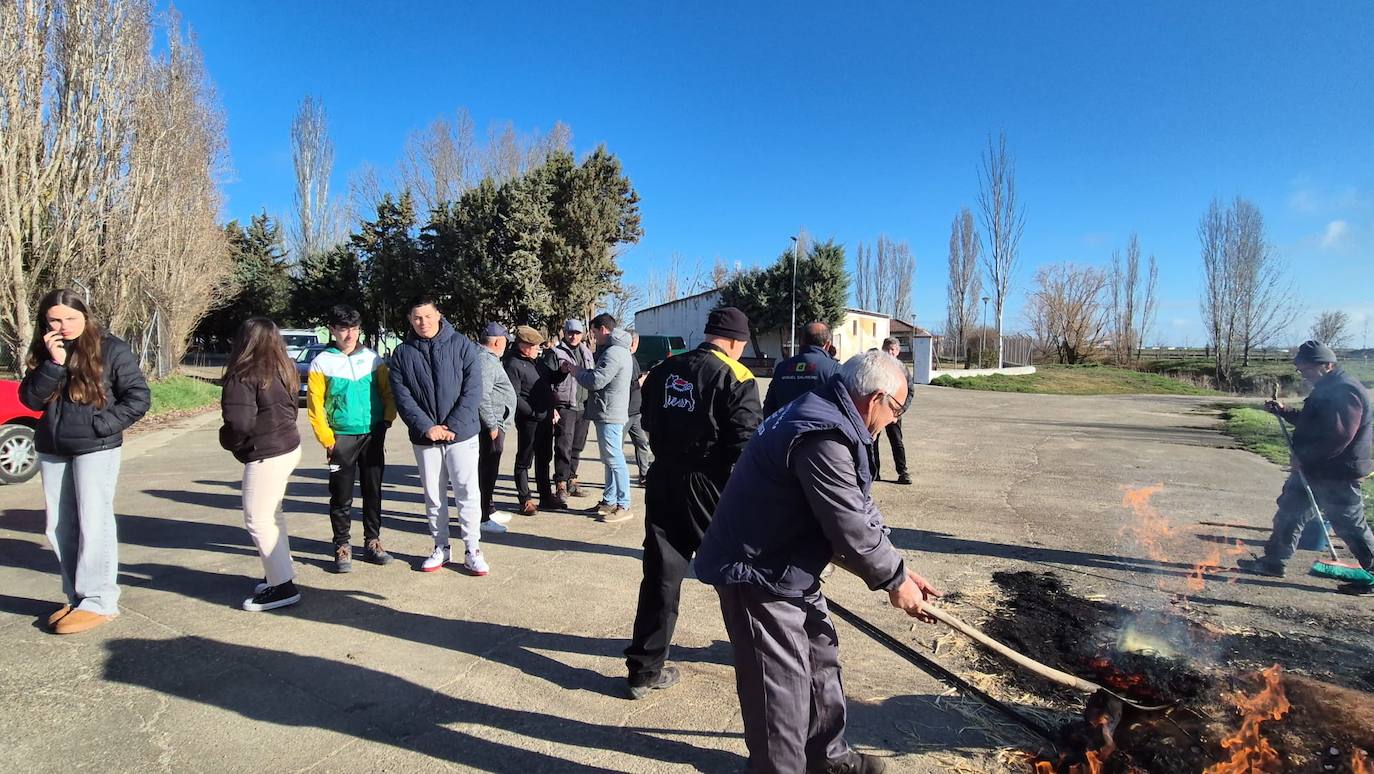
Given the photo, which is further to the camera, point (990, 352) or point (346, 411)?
point (990, 352)

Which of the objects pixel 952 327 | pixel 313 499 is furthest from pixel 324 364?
pixel 952 327

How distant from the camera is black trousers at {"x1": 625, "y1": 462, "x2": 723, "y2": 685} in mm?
3211

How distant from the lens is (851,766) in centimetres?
251

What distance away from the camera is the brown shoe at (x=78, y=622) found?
148 inches

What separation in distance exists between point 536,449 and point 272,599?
3018mm

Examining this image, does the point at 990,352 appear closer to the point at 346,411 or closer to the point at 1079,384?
the point at 1079,384

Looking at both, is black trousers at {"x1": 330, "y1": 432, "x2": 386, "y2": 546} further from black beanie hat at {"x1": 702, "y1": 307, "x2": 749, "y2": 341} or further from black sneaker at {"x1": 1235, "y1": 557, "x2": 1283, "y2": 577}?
black sneaker at {"x1": 1235, "y1": 557, "x2": 1283, "y2": 577}

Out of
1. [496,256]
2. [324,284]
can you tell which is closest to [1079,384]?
[496,256]

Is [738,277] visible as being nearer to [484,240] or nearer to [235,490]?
[484,240]

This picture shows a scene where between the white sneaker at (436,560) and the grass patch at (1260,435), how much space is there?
9.45 m

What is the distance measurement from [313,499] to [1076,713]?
286 inches

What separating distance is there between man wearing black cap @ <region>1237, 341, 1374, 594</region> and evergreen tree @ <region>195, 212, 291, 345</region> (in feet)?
146

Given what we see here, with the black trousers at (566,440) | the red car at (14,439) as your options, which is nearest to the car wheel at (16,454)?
the red car at (14,439)

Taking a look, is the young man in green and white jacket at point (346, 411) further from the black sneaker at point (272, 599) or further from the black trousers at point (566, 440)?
the black trousers at point (566, 440)
